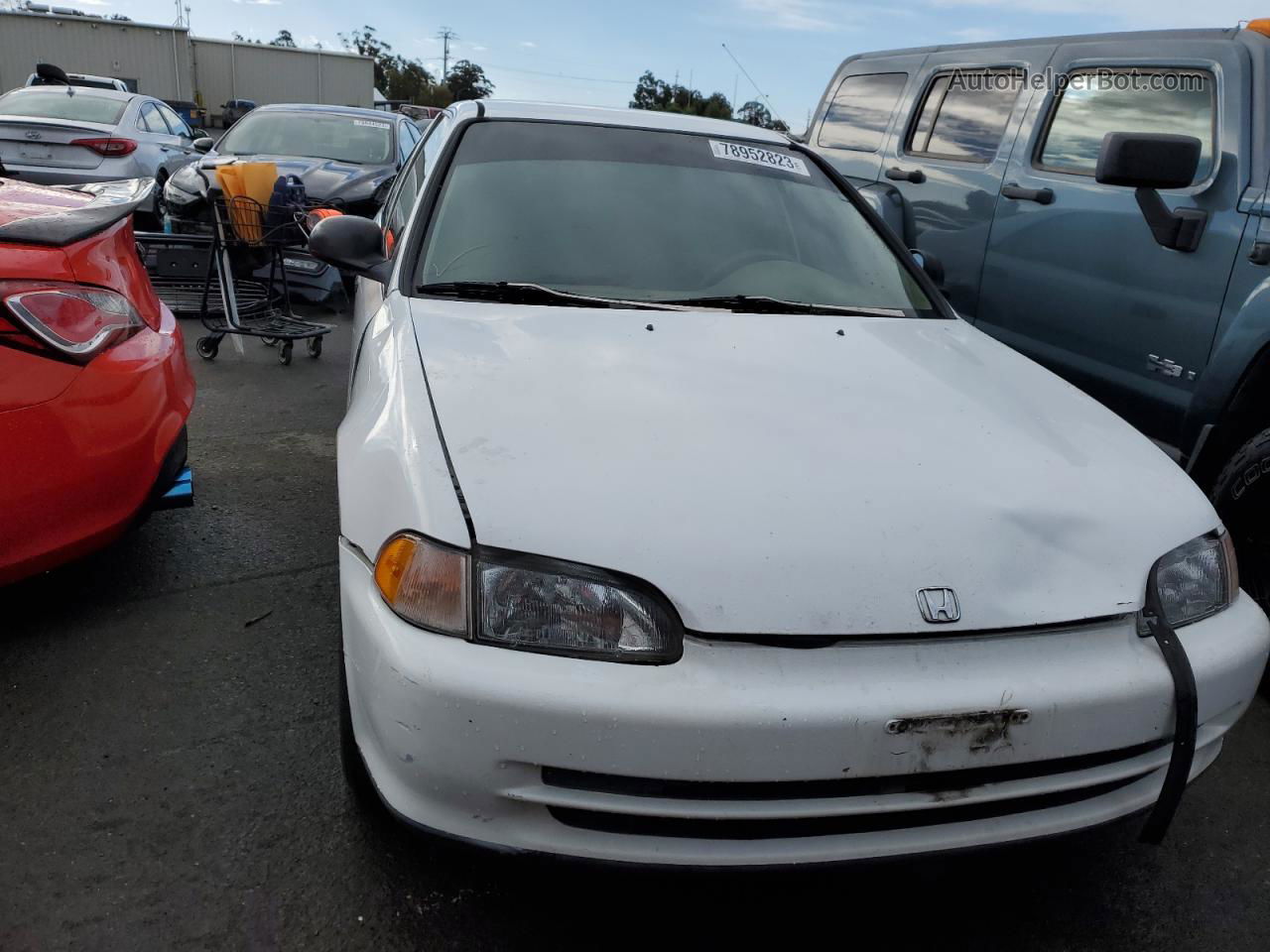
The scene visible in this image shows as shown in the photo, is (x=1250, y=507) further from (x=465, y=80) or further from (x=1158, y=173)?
(x=465, y=80)

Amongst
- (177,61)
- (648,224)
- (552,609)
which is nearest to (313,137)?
(648,224)

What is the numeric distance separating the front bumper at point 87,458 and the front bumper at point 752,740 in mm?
1096

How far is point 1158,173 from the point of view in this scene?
10.1 feet

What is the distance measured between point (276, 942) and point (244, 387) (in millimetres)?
4049

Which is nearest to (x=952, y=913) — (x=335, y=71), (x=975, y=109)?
(x=975, y=109)

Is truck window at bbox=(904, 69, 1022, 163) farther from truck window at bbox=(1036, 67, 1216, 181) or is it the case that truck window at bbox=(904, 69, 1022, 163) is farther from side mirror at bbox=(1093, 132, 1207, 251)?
side mirror at bbox=(1093, 132, 1207, 251)

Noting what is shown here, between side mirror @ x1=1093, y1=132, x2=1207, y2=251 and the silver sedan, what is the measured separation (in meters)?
8.22

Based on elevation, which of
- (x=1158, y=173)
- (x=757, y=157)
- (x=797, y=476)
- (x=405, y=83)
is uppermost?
(x=1158, y=173)

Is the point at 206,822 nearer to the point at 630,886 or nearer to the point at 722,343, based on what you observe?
the point at 630,886

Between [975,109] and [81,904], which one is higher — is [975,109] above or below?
above

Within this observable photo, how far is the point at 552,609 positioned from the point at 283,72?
107 feet

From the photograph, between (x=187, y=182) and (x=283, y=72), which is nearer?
(x=187, y=182)

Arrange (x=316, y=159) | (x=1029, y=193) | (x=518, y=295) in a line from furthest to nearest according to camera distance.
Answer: (x=316, y=159)
(x=1029, y=193)
(x=518, y=295)

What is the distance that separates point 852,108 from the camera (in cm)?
564
